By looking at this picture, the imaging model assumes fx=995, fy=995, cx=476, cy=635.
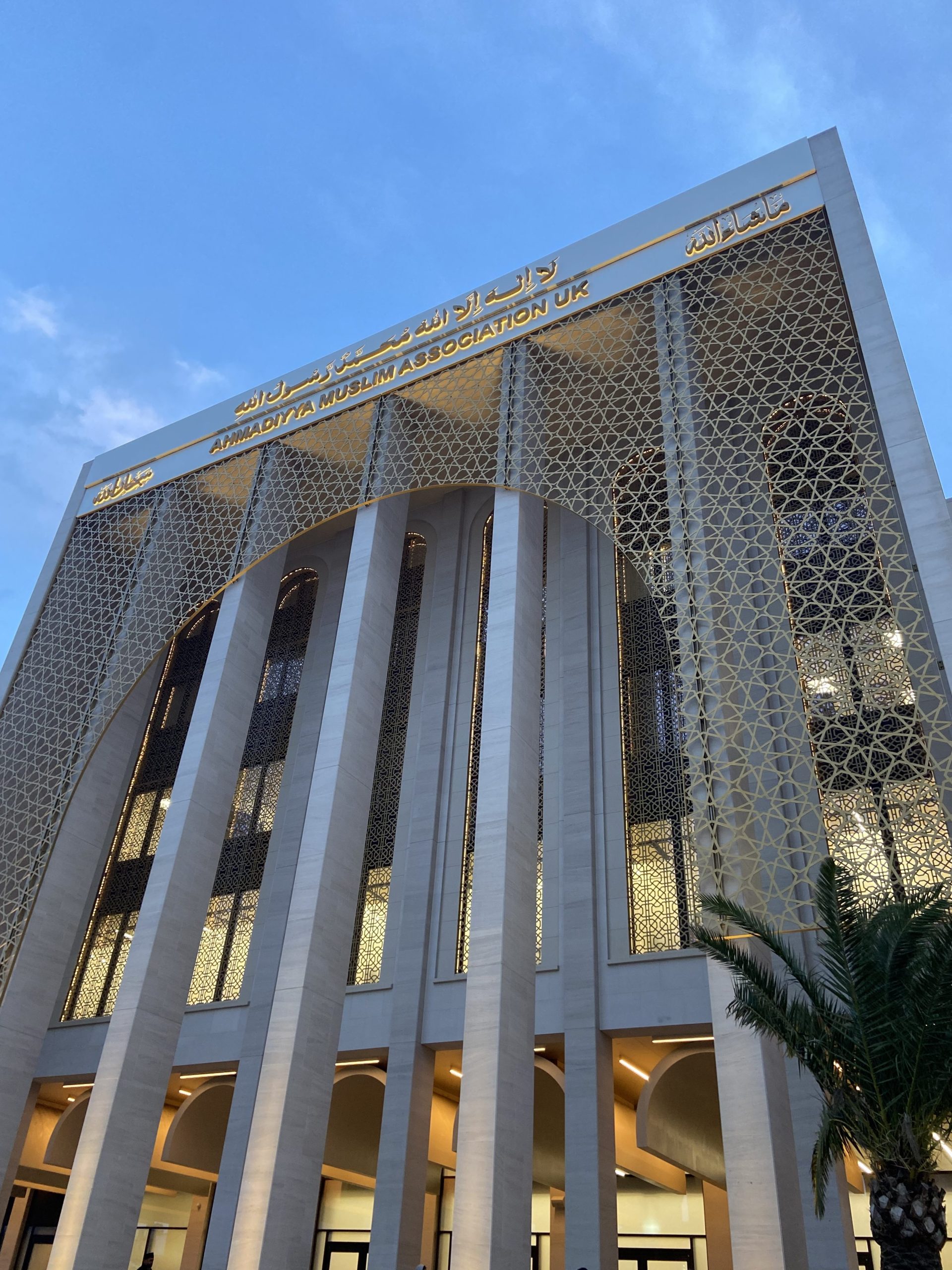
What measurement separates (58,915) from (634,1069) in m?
7.60

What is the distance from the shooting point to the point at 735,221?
10781 millimetres

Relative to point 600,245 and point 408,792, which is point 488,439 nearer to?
point 600,245

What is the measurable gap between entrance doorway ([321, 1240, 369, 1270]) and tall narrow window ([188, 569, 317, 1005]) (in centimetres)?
394

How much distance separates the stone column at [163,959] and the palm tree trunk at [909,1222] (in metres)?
7.35

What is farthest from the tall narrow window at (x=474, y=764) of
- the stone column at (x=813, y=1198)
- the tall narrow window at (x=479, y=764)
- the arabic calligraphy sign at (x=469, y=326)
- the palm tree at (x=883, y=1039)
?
the palm tree at (x=883, y=1039)

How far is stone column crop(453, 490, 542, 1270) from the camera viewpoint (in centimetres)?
792

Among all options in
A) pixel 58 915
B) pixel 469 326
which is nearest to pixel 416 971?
pixel 58 915

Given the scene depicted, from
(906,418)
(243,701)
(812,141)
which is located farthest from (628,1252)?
(812,141)

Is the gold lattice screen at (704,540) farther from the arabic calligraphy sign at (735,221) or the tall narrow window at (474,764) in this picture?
the tall narrow window at (474,764)

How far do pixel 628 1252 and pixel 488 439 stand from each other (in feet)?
33.3

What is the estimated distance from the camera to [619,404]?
12273mm

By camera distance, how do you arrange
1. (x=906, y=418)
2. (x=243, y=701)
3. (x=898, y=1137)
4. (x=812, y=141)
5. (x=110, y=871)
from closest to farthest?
(x=898, y=1137) → (x=906, y=418) → (x=812, y=141) → (x=243, y=701) → (x=110, y=871)

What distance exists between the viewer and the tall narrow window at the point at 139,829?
13.3m

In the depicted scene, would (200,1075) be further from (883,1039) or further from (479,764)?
(883,1039)
